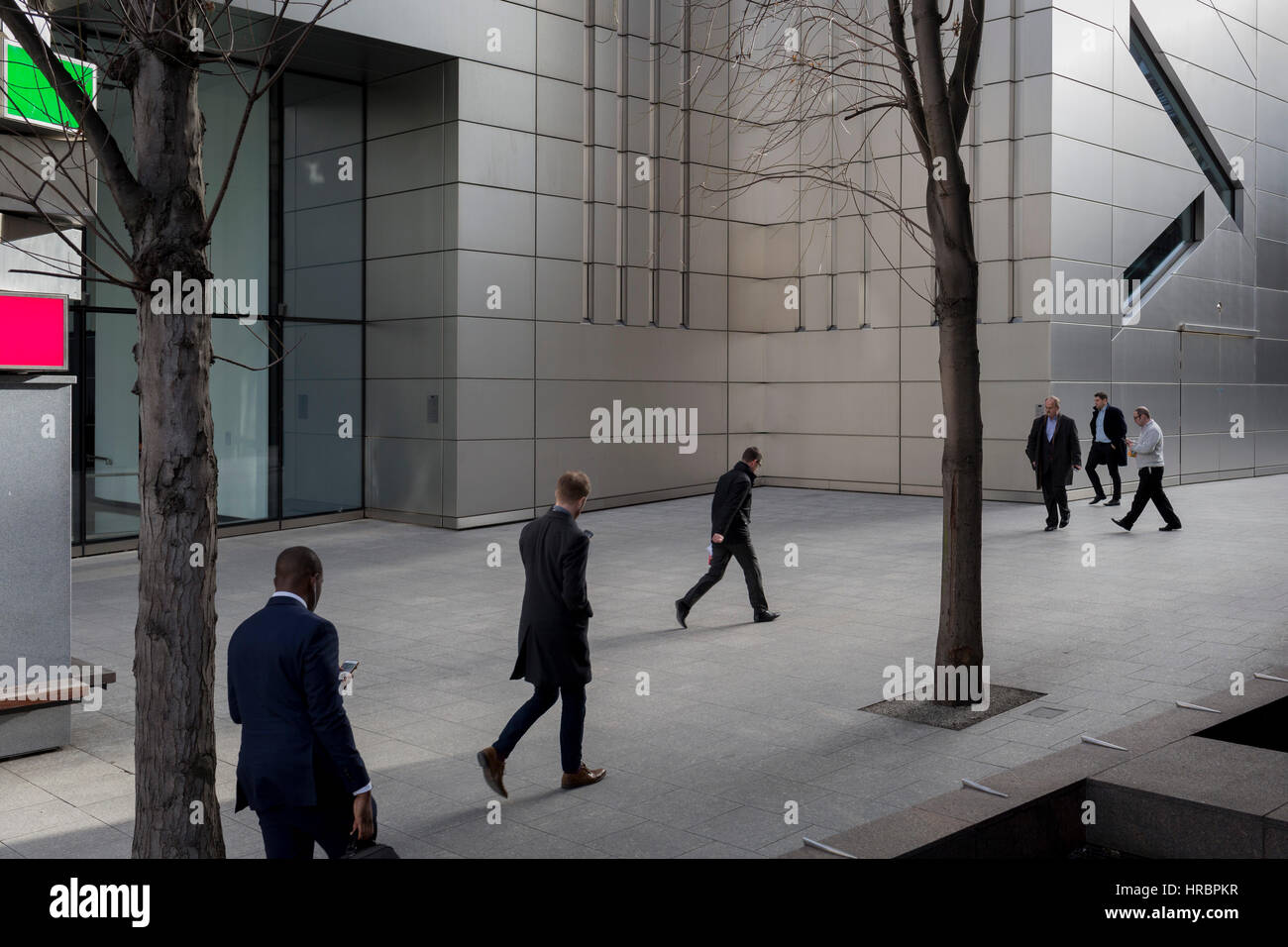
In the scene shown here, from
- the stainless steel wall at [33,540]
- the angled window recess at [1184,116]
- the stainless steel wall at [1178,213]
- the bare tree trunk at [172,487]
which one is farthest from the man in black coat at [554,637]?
the angled window recess at [1184,116]

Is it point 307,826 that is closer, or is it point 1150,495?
point 307,826

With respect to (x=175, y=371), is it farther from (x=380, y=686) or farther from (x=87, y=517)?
(x=87, y=517)

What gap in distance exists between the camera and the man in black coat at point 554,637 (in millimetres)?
6785

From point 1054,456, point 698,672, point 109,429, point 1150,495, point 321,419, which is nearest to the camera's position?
point 698,672

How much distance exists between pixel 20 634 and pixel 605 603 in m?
6.49

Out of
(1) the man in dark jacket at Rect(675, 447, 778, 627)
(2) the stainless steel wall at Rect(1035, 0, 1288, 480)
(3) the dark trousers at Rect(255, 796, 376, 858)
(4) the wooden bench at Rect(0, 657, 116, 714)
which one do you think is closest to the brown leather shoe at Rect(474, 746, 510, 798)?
(3) the dark trousers at Rect(255, 796, 376, 858)

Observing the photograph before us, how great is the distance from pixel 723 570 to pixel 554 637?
486 centimetres

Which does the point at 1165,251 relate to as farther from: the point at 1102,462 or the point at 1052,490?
the point at 1052,490

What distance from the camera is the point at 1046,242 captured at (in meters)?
21.7

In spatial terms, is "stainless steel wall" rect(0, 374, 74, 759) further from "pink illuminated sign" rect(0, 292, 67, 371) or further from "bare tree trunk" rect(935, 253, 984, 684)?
"bare tree trunk" rect(935, 253, 984, 684)

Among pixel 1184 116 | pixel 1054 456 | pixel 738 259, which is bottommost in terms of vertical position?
pixel 1054 456

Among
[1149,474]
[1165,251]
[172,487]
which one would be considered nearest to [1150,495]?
[1149,474]

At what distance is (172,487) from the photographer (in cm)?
440
